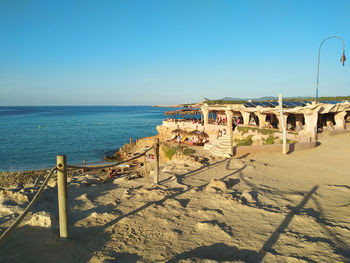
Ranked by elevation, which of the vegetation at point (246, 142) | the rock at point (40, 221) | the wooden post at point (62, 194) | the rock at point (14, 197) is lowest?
the vegetation at point (246, 142)

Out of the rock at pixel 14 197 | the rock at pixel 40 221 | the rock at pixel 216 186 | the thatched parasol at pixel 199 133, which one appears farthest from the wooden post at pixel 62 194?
the thatched parasol at pixel 199 133

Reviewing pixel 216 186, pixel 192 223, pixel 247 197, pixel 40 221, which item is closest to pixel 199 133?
pixel 216 186

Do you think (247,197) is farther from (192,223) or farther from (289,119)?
(289,119)

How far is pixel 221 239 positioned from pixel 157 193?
258cm

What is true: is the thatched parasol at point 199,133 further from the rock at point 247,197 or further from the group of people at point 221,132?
the rock at point 247,197

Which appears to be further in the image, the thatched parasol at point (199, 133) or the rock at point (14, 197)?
the thatched parasol at point (199, 133)

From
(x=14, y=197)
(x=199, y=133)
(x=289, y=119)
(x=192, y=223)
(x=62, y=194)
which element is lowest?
(x=199, y=133)

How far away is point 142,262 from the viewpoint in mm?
3436

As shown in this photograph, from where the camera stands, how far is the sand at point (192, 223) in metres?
3.59

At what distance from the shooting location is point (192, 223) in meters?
4.68

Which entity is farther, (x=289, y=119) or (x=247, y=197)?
(x=289, y=119)

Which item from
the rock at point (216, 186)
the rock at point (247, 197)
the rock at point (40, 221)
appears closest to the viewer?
the rock at point (40, 221)

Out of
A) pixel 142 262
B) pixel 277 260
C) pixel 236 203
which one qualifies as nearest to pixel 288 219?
pixel 236 203

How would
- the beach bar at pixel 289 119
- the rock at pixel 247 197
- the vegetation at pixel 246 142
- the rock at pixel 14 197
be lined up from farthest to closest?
the vegetation at pixel 246 142, the beach bar at pixel 289 119, the rock at pixel 247 197, the rock at pixel 14 197
